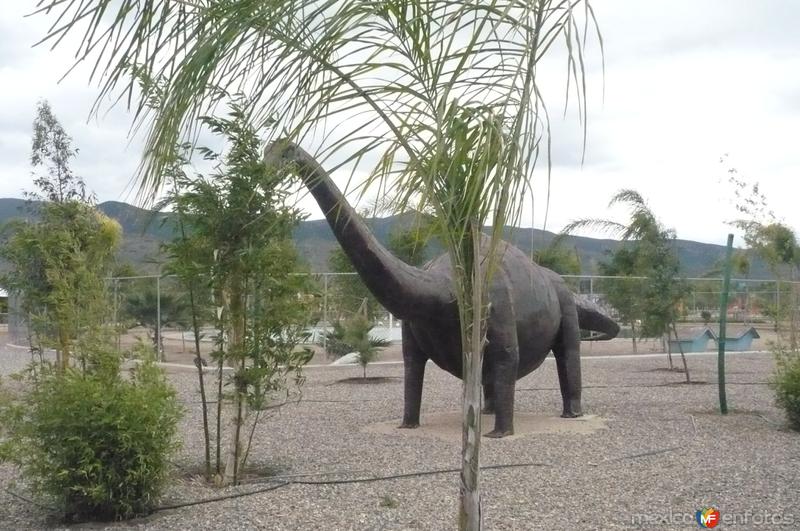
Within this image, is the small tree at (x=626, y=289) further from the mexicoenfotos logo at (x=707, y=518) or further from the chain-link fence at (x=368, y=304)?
the mexicoenfotos logo at (x=707, y=518)

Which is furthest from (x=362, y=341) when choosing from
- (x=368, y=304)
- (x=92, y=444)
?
(x=92, y=444)

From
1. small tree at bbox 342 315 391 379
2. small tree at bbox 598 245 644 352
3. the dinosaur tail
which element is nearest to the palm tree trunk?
the dinosaur tail

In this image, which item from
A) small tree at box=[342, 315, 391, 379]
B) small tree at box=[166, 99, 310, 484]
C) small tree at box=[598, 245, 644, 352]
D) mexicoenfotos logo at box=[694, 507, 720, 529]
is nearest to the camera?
mexicoenfotos logo at box=[694, 507, 720, 529]

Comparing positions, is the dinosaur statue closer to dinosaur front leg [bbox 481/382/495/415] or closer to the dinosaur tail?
dinosaur front leg [bbox 481/382/495/415]

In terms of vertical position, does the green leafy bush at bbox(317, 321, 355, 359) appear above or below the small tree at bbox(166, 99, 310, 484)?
below

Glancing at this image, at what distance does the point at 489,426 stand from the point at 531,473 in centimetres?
259

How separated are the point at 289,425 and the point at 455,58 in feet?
24.9

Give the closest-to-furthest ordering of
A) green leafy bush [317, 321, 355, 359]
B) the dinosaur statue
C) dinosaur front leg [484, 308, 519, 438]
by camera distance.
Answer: the dinosaur statue < dinosaur front leg [484, 308, 519, 438] < green leafy bush [317, 321, 355, 359]

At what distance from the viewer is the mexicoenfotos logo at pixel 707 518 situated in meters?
5.82

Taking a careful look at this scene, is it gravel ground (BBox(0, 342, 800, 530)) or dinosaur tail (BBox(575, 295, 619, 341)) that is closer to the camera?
gravel ground (BBox(0, 342, 800, 530))

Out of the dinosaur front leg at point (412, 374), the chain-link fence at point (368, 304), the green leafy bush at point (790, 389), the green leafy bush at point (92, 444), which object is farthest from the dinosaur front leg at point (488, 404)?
the chain-link fence at point (368, 304)

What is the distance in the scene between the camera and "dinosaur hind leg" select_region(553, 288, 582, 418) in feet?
34.8

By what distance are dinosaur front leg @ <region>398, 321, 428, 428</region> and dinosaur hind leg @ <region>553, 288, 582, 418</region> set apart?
6.34ft

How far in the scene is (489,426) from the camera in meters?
9.95
